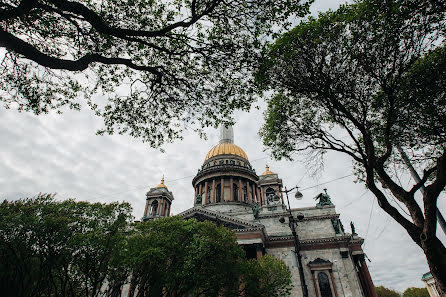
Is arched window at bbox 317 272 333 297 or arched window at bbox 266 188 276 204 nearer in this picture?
arched window at bbox 317 272 333 297

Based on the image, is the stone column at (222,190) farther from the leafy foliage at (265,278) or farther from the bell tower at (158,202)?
the leafy foliage at (265,278)

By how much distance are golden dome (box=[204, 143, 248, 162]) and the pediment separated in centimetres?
1734

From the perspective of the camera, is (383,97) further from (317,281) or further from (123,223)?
(317,281)

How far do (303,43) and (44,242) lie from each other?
49.2 feet

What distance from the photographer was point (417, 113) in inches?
404

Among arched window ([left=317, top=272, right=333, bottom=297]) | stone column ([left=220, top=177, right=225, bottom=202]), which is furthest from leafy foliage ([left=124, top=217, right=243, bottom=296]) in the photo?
stone column ([left=220, top=177, right=225, bottom=202])

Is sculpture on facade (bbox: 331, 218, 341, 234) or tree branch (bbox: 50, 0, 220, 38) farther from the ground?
sculpture on facade (bbox: 331, 218, 341, 234)

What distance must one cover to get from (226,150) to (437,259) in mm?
40511

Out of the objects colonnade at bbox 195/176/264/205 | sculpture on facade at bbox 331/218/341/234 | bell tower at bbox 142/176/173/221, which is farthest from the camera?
colonnade at bbox 195/176/264/205

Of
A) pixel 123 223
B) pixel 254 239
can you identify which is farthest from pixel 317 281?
pixel 123 223

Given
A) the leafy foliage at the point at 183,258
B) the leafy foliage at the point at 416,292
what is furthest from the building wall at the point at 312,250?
the leafy foliage at the point at 416,292

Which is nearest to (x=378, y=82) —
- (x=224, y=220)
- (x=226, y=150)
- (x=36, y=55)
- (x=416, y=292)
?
(x=36, y=55)

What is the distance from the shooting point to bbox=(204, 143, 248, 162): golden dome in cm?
4595

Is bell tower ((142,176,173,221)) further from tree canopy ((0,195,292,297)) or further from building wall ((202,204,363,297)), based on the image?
tree canopy ((0,195,292,297))
